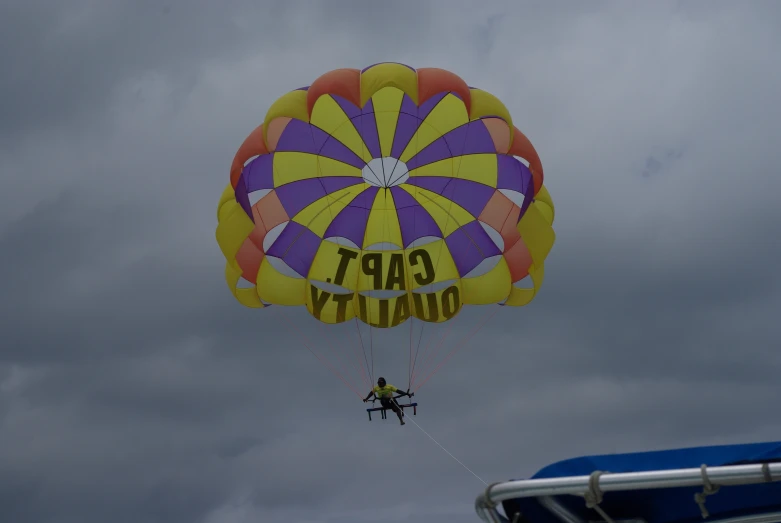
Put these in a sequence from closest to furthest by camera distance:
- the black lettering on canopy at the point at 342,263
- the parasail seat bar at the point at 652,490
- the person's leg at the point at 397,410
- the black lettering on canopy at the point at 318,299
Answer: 1. the parasail seat bar at the point at 652,490
2. the person's leg at the point at 397,410
3. the black lettering on canopy at the point at 342,263
4. the black lettering on canopy at the point at 318,299

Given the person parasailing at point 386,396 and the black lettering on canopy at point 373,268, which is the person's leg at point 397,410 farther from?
the black lettering on canopy at point 373,268

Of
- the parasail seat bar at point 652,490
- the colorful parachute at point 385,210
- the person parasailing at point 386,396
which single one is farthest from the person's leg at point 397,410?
the parasail seat bar at point 652,490

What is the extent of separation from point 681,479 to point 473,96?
1080cm

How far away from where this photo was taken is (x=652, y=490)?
5824mm

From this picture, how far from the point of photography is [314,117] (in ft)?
51.8

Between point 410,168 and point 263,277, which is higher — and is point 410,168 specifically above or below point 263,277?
above

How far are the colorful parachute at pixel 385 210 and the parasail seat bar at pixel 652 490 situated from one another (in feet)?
32.6

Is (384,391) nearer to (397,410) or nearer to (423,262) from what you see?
(397,410)

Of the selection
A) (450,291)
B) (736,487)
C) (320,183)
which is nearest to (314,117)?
(320,183)

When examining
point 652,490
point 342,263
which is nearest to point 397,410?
point 342,263

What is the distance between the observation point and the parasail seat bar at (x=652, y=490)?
5.20m

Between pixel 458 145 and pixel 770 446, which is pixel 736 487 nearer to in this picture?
pixel 770 446

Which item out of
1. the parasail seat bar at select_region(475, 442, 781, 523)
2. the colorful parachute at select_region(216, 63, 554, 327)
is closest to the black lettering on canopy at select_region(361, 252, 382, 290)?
the colorful parachute at select_region(216, 63, 554, 327)

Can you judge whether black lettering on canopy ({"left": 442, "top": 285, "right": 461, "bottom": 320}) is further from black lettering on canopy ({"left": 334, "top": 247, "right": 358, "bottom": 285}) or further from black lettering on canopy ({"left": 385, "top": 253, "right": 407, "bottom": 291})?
black lettering on canopy ({"left": 334, "top": 247, "right": 358, "bottom": 285})
